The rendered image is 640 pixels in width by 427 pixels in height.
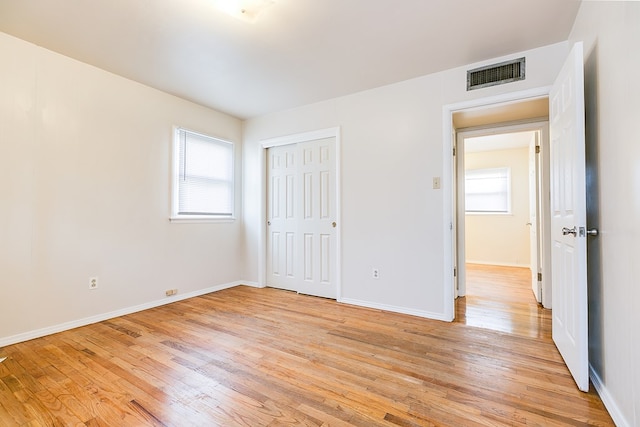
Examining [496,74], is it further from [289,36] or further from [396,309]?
[396,309]

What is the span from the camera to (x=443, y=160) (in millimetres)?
2955

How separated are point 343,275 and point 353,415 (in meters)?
2.10

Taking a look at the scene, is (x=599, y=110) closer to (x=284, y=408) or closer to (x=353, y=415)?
(x=353, y=415)

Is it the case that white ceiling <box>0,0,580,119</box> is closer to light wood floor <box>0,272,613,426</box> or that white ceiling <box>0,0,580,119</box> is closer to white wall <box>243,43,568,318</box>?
white wall <box>243,43,568,318</box>

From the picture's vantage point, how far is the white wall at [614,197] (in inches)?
51.8

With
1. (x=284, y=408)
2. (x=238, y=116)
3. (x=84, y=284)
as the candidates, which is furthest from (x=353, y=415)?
(x=238, y=116)

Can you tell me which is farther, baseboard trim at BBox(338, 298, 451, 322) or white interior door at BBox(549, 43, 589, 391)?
baseboard trim at BBox(338, 298, 451, 322)

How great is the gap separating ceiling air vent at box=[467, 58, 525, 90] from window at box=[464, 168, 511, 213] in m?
3.76

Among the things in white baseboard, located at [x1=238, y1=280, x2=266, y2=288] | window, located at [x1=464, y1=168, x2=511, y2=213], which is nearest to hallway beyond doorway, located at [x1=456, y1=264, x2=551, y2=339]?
window, located at [x1=464, y1=168, x2=511, y2=213]

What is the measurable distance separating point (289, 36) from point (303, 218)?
7.27ft

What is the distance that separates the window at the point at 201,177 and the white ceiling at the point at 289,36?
816mm

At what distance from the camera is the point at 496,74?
2748 mm

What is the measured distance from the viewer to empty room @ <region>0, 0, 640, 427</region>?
1617 millimetres

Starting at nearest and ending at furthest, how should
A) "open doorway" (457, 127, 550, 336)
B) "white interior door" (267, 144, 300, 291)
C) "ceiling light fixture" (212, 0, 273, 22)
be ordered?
"ceiling light fixture" (212, 0, 273, 22) < "white interior door" (267, 144, 300, 291) < "open doorway" (457, 127, 550, 336)
